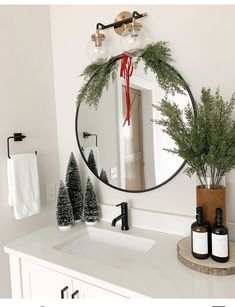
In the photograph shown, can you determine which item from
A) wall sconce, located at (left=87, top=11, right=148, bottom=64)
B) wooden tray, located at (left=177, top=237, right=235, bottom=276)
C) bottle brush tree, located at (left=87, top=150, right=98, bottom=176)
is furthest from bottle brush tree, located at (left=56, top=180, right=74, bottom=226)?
wall sconce, located at (left=87, top=11, right=148, bottom=64)

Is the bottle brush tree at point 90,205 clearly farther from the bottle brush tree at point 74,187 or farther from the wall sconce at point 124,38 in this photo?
the wall sconce at point 124,38

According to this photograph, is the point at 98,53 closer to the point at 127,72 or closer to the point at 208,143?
the point at 127,72

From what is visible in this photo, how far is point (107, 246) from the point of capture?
57.7 inches

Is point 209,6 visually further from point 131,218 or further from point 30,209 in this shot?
point 30,209

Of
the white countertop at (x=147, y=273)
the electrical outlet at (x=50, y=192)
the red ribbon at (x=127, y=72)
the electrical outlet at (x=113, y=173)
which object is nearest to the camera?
the white countertop at (x=147, y=273)

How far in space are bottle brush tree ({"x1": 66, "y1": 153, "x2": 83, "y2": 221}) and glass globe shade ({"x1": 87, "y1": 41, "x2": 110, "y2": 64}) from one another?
0.58 m

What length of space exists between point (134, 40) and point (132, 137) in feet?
1.64

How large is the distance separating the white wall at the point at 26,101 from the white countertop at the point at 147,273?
0.25 m

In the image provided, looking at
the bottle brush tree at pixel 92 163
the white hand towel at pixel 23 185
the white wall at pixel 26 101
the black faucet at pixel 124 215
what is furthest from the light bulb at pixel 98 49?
the black faucet at pixel 124 215

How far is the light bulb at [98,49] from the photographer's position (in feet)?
4.76

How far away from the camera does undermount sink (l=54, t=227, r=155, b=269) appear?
4.45 ft

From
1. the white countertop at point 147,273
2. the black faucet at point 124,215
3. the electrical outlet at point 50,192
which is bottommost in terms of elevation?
the white countertop at point 147,273

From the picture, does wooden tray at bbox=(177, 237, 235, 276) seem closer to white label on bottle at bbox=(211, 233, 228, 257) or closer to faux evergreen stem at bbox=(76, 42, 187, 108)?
white label on bottle at bbox=(211, 233, 228, 257)

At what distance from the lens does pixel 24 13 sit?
1548 millimetres
